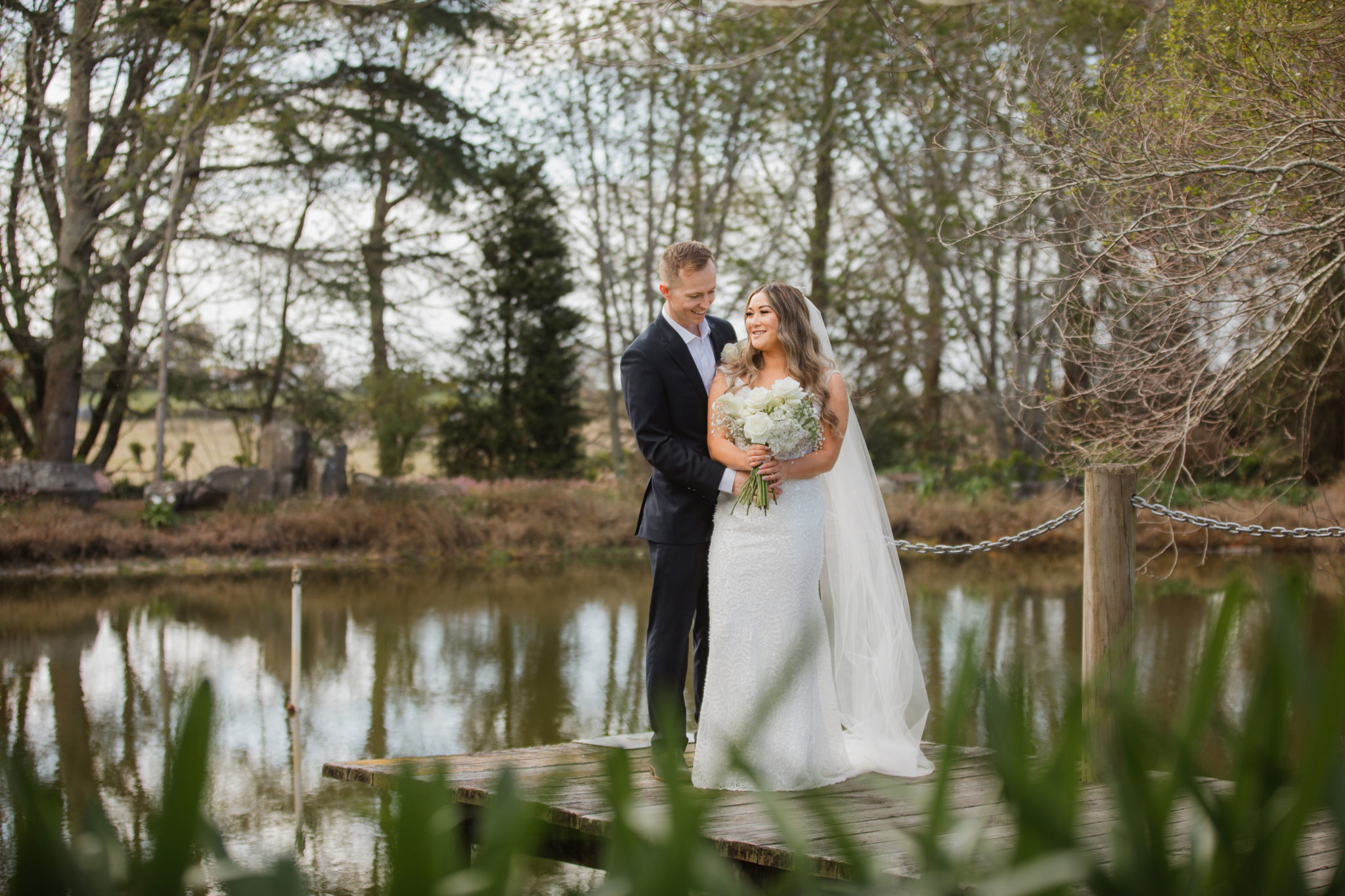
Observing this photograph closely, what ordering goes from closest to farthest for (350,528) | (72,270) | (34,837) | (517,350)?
1. (34,837)
2. (350,528)
3. (72,270)
4. (517,350)

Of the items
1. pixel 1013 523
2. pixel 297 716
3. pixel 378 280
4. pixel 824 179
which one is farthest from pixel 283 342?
pixel 297 716

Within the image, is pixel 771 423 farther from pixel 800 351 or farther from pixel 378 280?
pixel 378 280

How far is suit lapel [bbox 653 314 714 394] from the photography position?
4570 mm

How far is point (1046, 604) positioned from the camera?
12156 millimetres

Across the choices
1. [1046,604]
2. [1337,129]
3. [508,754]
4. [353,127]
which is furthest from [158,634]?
[353,127]

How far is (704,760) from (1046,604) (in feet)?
29.8

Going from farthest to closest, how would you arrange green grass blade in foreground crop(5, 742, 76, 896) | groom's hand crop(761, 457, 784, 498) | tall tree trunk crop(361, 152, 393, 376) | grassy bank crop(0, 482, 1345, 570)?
tall tree trunk crop(361, 152, 393, 376) → grassy bank crop(0, 482, 1345, 570) → groom's hand crop(761, 457, 784, 498) → green grass blade in foreground crop(5, 742, 76, 896)

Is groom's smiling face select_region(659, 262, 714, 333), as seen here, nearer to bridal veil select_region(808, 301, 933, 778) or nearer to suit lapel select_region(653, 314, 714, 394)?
suit lapel select_region(653, 314, 714, 394)

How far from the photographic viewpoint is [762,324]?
4.39 metres

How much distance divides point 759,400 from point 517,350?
19308mm

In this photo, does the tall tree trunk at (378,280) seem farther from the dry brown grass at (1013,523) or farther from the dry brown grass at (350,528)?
the dry brown grass at (1013,523)

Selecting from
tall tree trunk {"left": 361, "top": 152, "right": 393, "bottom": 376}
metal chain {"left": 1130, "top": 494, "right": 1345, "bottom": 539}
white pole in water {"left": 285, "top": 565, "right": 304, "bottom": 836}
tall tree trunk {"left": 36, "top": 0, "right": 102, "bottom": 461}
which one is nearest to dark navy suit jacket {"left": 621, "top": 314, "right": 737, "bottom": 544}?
metal chain {"left": 1130, "top": 494, "right": 1345, "bottom": 539}

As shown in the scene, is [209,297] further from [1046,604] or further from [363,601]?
[1046,604]

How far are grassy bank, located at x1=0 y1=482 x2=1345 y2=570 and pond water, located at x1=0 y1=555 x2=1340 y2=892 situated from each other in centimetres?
113
